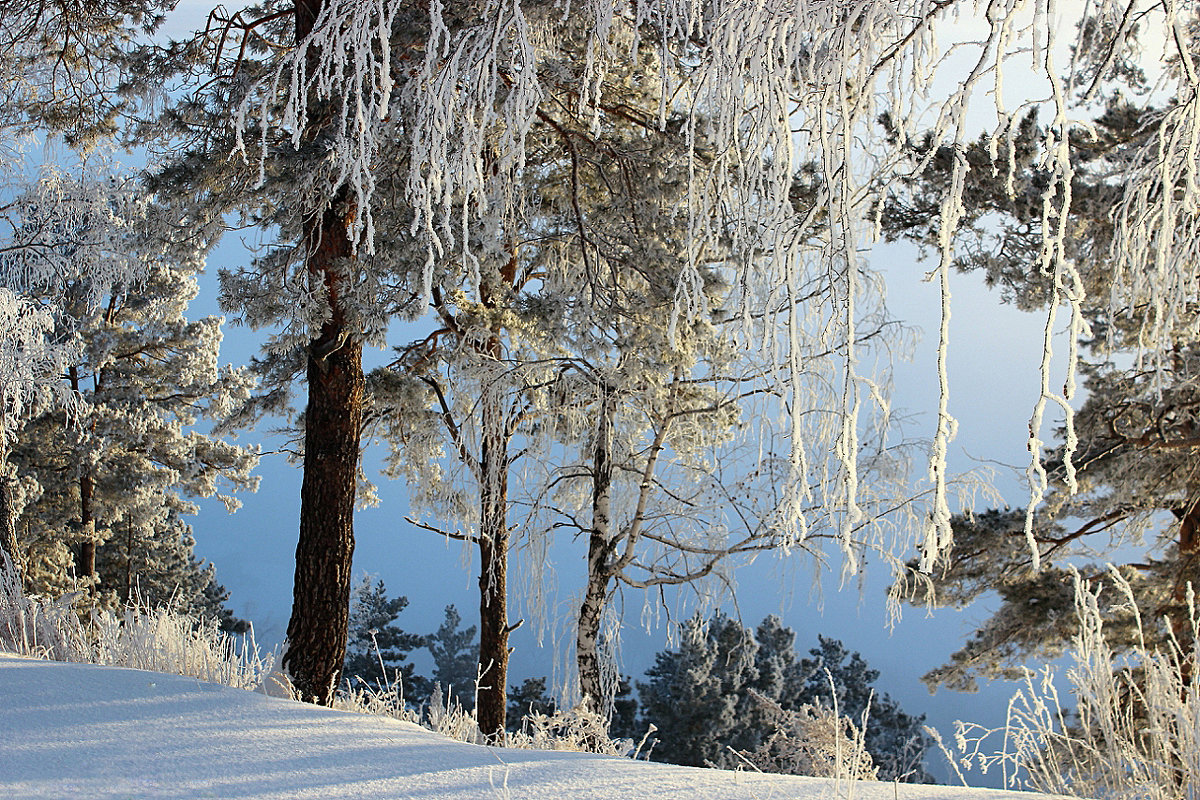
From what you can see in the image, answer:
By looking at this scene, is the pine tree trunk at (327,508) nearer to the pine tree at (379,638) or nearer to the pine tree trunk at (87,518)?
the pine tree trunk at (87,518)

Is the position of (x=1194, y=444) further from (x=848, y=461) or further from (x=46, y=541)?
(x=46, y=541)

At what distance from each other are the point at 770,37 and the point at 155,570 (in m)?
20.3

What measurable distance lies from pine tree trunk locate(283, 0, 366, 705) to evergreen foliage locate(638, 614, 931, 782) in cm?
1235

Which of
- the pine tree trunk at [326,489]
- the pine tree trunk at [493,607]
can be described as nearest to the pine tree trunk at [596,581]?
the pine tree trunk at [493,607]

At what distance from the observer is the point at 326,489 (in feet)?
17.8

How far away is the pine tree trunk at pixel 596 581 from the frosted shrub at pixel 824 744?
3412 millimetres

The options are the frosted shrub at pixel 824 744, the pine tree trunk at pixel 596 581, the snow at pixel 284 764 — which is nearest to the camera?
the snow at pixel 284 764

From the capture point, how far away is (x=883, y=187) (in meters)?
1.77

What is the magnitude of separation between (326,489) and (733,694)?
1520 cm

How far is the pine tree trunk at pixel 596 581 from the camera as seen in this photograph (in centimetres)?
746

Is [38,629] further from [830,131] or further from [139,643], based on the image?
[830,131]

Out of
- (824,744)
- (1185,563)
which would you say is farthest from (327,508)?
(1185,563)

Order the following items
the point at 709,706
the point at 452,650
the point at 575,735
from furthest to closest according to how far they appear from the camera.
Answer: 1. the point at 452,650
2. the point at 709,706
3. the point at 575,735

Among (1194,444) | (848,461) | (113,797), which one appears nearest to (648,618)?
(1194,444)
